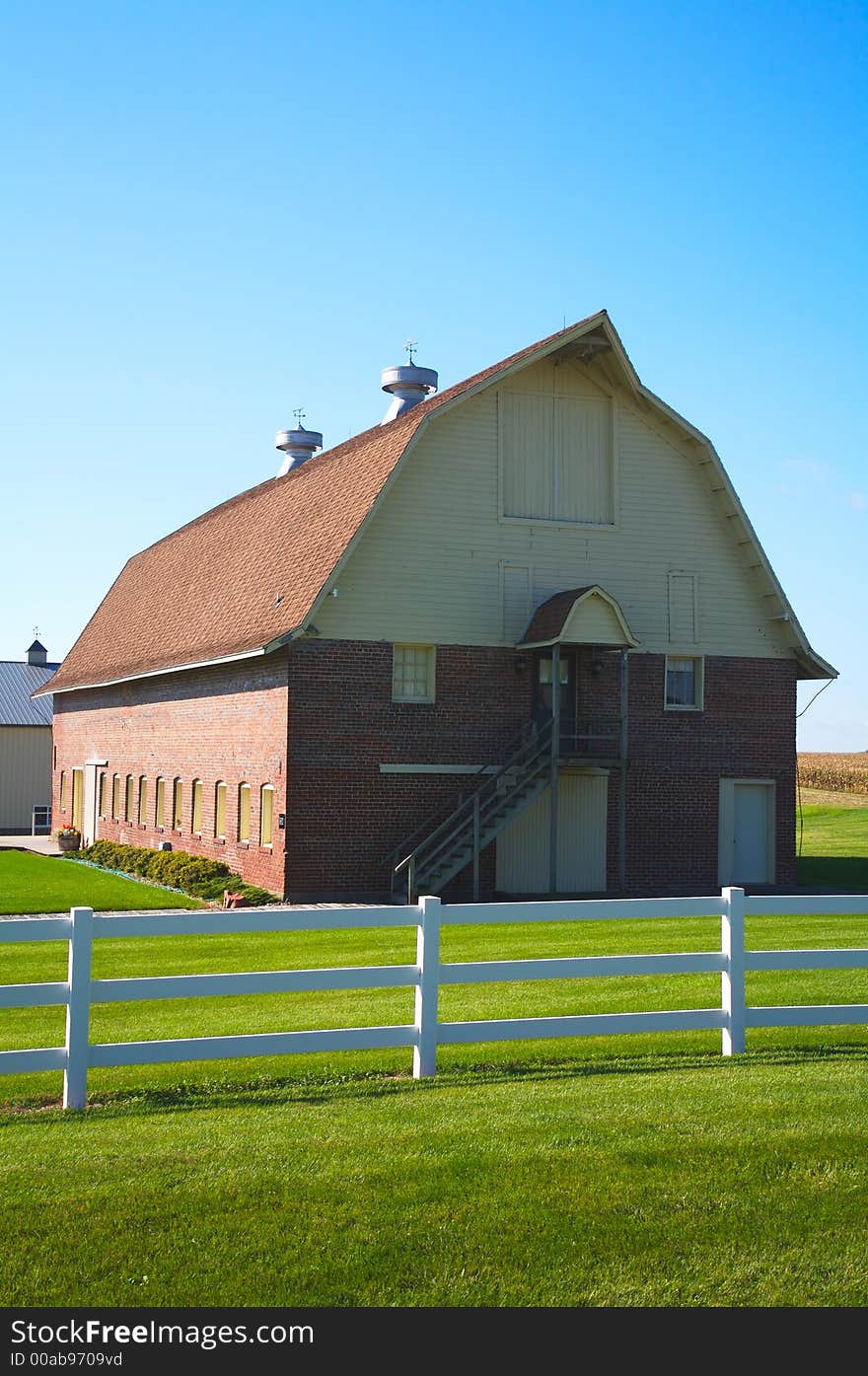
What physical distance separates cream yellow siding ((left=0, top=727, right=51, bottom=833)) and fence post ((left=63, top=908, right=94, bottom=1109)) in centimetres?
4290

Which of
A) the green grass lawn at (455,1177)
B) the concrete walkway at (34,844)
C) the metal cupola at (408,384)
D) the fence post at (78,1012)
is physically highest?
the metal cupola at (408,384)

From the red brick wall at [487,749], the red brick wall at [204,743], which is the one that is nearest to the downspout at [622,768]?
the red brick wall at [487,749]

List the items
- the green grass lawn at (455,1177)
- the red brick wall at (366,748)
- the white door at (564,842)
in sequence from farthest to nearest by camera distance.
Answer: the white door at (564,842) → the red brick wall at (366,748) → the green grass lawn at (455,1177)

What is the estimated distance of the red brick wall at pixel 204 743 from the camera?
26266 mm

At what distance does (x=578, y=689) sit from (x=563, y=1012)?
51.7ft

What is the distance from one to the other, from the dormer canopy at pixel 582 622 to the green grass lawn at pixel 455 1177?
48.0ft

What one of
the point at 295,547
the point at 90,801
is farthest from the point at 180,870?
the point at 90,801

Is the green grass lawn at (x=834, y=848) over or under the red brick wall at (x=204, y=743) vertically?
under

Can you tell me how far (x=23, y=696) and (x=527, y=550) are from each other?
30.5m

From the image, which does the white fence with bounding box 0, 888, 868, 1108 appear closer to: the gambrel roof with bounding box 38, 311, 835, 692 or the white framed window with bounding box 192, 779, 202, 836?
the gambrel roof with bounding box 38, 311, 835, 692

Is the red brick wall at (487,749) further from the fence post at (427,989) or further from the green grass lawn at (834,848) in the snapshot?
the fence post at (427,989)

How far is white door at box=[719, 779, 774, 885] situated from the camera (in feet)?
94.6

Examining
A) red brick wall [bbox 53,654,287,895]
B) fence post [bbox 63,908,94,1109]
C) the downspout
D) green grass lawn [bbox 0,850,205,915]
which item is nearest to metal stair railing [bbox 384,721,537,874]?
the downspout

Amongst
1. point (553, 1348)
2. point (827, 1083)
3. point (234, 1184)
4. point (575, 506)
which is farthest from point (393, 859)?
point (553, 1348)
